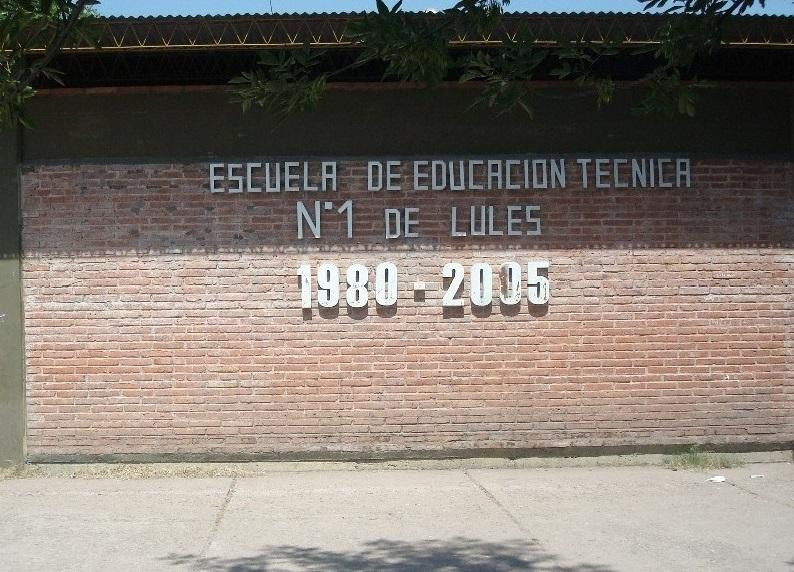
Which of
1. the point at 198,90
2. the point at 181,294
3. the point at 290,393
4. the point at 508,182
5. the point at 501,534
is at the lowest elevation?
the point at 501,534

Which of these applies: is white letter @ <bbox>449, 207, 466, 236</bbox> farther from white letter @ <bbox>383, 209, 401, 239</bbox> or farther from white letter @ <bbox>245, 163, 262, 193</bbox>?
white letter @ <bbox>245, 163, 262, 193</bbox>

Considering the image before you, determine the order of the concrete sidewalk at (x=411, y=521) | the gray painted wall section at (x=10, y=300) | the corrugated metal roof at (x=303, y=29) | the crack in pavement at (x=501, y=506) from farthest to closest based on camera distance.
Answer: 1. the gray painted wall section at (x=10, y=300)
2. the corrugated metal roof at (x=303, y=29)
3. the crack in pavement at (x=501, y=506)
4. the concrete sidewalk at (x=411, y=521)

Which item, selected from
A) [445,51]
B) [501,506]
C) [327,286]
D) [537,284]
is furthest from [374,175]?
[445,51]

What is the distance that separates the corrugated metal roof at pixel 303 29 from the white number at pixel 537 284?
2.10m

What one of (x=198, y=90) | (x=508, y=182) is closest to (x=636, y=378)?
(x=508, y=182)

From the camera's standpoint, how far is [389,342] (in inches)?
382

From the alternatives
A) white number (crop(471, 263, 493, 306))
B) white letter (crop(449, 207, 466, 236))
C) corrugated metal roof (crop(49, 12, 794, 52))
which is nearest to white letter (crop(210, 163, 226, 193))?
corrugated metal roof (crop(49, 12, 794, 52))

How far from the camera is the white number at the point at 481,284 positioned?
31.9 feet

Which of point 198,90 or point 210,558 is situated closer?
point 210,558

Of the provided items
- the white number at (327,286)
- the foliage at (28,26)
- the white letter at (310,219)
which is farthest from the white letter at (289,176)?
the foliage at (28,26)

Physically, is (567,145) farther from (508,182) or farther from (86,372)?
(86,372)

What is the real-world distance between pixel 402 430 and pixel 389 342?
2.79 ft

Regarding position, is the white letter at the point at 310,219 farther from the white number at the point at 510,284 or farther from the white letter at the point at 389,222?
the white number at the point at 510,284

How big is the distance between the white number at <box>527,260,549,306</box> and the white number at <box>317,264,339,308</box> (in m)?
1.85
